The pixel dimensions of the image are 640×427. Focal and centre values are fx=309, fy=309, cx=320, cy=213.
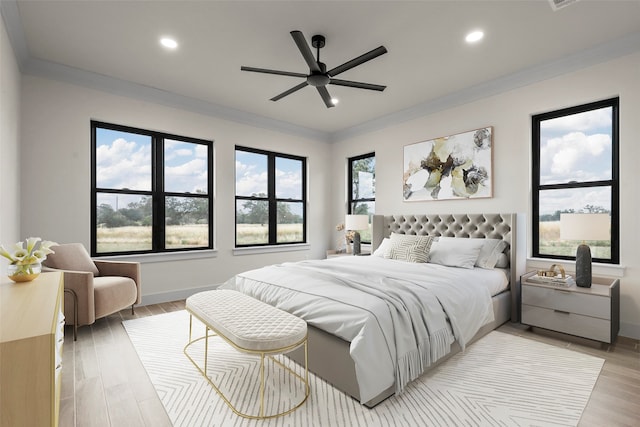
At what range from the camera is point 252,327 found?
6.26ft

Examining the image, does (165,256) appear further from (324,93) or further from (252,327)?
(324,93)

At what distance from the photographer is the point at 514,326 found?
10.9ft

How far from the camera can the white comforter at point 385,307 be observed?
1917 millimetres

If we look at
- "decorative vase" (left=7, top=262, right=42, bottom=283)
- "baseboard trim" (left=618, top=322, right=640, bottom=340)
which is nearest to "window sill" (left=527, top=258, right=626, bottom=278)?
"baseboard trim" (left=618, top=322, right=640, bottom=340)

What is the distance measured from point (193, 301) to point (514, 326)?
10.7 ft

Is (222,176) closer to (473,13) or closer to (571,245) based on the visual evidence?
(473,13)

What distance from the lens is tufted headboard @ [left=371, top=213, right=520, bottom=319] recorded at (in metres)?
3.50

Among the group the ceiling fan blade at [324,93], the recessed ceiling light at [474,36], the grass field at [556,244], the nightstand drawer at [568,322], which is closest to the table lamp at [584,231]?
the nightstand drawer at [568,322]

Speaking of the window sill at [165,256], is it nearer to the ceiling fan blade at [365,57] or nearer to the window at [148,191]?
the window at [148,191]

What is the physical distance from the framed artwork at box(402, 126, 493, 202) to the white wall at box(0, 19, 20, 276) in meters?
4.57

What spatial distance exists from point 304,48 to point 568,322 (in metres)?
3.41

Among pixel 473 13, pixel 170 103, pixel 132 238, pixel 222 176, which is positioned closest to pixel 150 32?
pixel 170 103

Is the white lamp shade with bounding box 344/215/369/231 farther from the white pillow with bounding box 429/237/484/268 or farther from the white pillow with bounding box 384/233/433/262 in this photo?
the white pillow with bounding box 429/237/484/268

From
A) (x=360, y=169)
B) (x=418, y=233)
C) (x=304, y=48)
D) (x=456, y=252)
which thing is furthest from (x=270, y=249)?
(x=304, y=48)
